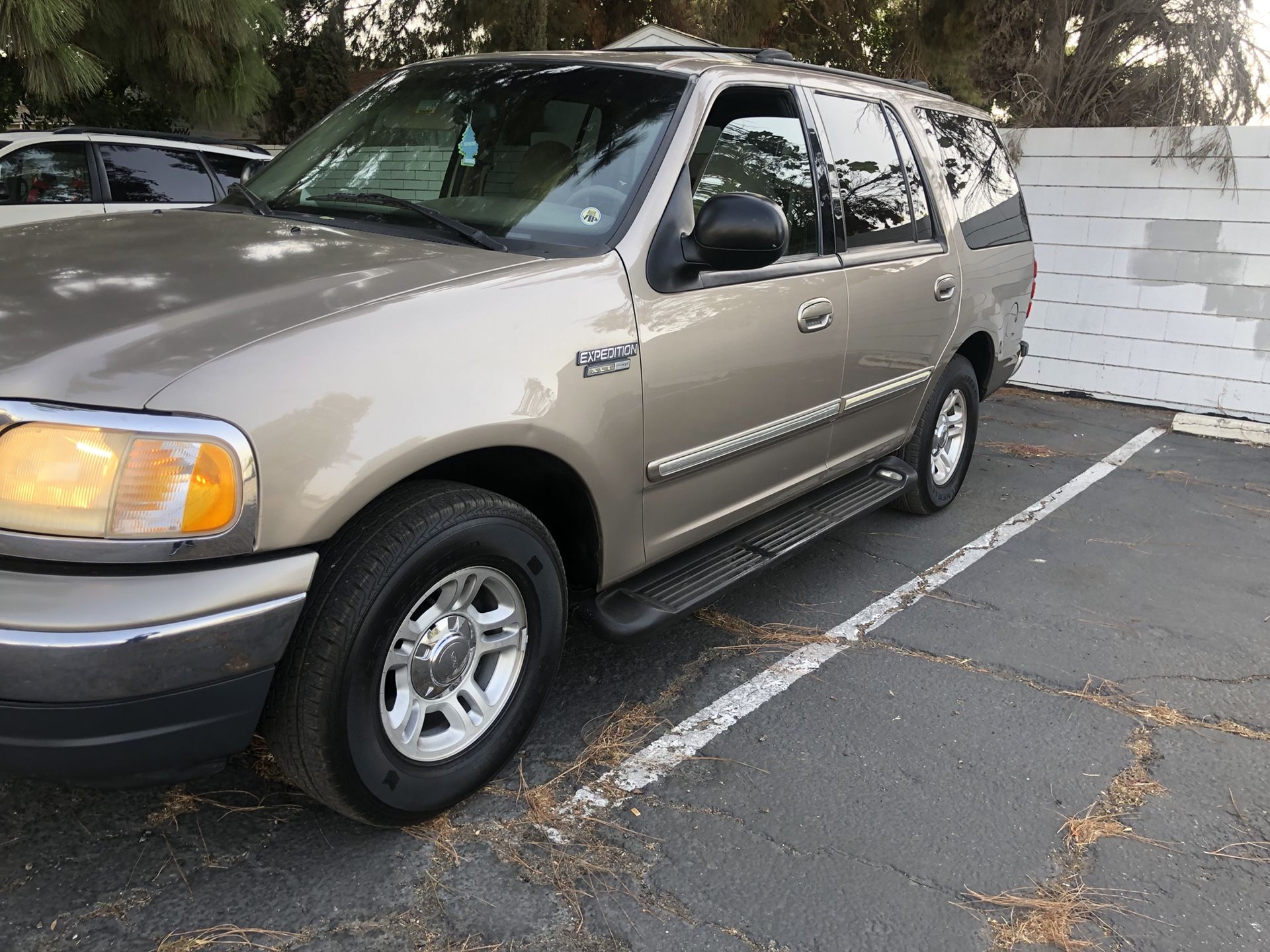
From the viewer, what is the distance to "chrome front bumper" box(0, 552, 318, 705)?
178cm

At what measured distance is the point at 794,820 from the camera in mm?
2639

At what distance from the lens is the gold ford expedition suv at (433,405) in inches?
73.4

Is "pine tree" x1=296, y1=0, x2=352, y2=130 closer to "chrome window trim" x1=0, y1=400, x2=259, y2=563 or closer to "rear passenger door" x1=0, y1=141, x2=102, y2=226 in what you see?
"rear passenger door" x1=0, y1=141, x2=102, y2=226

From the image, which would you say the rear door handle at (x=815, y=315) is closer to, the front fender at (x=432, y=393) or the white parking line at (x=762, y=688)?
the front fender at (x=432, y=393)

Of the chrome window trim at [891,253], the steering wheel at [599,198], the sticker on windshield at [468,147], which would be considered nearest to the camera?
the steering wheel at [599,198]

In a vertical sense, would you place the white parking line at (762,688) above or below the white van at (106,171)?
below

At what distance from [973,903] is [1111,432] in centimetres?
589

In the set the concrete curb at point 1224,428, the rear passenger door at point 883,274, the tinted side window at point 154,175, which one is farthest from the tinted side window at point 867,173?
the tinted side window at point 154,175

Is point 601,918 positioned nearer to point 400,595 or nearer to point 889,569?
point 400,595

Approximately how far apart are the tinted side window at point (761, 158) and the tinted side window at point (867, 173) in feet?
0.77

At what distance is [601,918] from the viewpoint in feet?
7.34


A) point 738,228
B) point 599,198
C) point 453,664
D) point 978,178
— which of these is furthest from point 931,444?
point 453,664

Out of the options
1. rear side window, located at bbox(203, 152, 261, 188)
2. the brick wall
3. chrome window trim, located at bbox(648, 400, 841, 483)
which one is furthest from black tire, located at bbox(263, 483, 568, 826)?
rear side window, located at bbox(203, 152, 261, 188)

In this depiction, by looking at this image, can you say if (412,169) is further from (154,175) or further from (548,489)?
(154,175)
